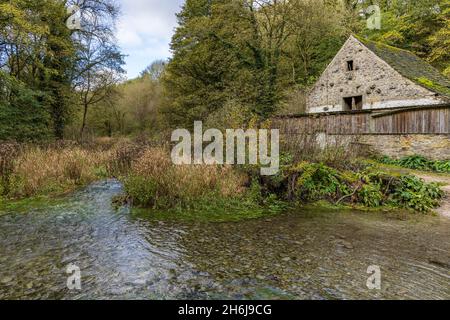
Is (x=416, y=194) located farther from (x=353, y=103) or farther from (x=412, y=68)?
(x=412, y=68)

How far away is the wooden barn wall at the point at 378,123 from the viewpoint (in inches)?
453

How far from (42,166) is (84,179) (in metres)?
1.23

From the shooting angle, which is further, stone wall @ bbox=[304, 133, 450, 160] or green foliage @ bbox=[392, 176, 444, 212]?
stone wall @ bbox=[304, 133, 450, 160]

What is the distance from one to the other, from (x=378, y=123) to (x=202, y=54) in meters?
13.2

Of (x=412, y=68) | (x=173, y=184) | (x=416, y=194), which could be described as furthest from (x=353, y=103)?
(x=173, y=184)

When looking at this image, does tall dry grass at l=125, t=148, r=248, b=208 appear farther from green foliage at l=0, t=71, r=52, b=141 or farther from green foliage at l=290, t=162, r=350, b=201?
green foliage at l=0, t=71, r=52, b=141

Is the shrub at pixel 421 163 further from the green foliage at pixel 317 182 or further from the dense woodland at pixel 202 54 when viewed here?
the dense woodland at pixel 202 54

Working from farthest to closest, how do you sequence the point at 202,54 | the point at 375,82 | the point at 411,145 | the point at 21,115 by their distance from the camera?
the point at 202,54, the point at 375,82, the point at 21,115, the point at 411,145

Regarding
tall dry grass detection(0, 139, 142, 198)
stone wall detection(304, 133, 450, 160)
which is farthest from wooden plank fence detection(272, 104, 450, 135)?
tall dry grass detection(0, 139, 142, 198)

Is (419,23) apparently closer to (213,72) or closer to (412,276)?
(213,72)

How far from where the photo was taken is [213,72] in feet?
70.5

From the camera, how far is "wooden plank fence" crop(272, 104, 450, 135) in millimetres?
11531

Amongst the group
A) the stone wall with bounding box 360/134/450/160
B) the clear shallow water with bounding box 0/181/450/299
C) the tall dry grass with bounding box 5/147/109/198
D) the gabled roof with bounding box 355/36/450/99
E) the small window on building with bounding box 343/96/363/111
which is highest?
the gabled roof with bounding box 355/36/450/99

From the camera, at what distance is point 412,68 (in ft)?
57.0
